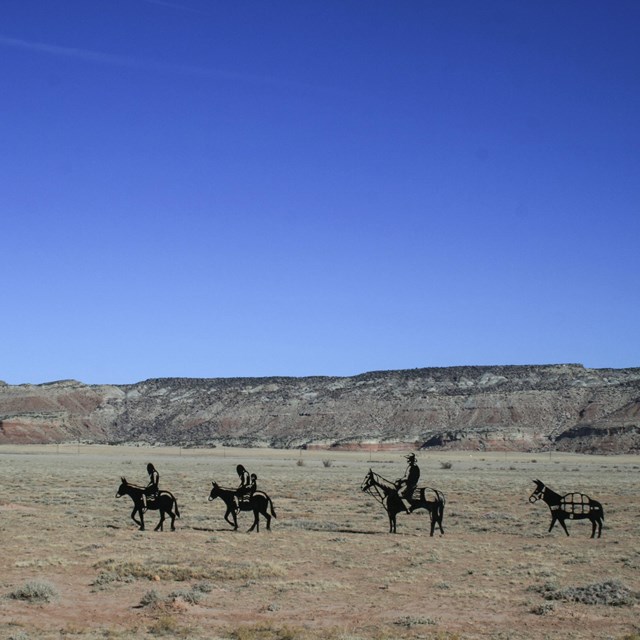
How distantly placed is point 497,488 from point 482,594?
28.2 m

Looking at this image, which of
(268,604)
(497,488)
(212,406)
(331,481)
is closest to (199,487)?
(331,481)

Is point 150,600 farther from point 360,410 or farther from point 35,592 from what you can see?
point 360,410

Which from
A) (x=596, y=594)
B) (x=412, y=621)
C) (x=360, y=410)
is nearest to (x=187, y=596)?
(x=412, y=621)

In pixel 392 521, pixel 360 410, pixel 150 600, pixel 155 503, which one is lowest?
pixel 150 600

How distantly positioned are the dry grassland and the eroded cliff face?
83.7 meters

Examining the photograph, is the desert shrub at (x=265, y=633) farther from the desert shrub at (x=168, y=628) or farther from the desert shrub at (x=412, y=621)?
the desert shrub at (x=412, y=621)

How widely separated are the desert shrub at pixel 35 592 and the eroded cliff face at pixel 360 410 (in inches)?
3803

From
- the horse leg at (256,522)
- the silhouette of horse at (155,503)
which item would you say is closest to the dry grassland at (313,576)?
the horse leg at (256,522)

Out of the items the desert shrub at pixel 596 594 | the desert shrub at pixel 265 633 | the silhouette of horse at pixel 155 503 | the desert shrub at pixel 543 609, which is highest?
the silhouette of horse at pixel 155 503

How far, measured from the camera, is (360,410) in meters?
141

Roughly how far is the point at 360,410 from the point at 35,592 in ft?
411

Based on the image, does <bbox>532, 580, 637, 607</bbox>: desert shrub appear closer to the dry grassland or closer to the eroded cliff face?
the dry grassland

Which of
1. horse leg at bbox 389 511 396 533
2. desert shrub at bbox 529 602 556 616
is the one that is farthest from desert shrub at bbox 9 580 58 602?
horse leg at bbox 389 511 396 533

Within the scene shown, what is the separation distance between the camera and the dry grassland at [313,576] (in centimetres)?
1505
